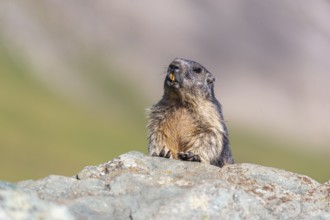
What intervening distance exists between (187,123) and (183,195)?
A: 7280 millimetres

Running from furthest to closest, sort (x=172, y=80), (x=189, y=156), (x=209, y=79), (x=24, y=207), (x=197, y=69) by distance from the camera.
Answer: (x=209, y=79)
(x=197, y=69)
(x=172, y=80)
(x=189, y=156)
(x=24, y=207)

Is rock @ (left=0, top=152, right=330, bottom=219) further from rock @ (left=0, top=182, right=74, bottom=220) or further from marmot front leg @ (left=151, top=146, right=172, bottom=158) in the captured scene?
marmot front leg @ (left=151, top=146, right=172, bottom=158)

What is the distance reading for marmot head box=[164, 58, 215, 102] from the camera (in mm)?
17453

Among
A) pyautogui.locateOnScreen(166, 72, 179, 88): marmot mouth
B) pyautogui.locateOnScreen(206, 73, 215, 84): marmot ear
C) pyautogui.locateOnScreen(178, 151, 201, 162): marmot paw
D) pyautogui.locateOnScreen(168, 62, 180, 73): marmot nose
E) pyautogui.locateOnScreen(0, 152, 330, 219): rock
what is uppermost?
pyautogui.locateOnScreen(206, 73, 215, 84): marmot ear

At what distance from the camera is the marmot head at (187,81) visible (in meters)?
17.5

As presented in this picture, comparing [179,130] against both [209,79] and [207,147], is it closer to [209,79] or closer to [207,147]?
[207,147]

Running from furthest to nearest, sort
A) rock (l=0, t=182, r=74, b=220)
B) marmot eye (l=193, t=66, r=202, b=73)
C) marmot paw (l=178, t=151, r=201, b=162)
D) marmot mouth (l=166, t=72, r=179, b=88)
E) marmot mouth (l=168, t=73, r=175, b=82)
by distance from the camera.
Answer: marmot eye (l=193, t=66, r=202, b=73)
marmot mouth (l=168, t=73, r=175, b=82)
marmot mouth (l=166, t=72, r=179, b=88)
marmot paw (l=178, t=151, r=201, b=162)
rock (l=0, t=182, r=74, b=220)

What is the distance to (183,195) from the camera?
945cm

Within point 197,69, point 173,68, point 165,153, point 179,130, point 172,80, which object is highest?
point 197,69

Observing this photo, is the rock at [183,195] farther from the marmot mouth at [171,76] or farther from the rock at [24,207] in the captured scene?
the marmot mouth at [171,76]

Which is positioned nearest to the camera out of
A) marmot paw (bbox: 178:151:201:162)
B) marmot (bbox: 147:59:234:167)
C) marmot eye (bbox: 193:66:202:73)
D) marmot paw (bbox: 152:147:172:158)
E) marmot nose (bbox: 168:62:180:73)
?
marmot paw (bbox: 178:151:201:162)

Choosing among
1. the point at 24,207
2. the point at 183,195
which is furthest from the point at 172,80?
the point at 24,207

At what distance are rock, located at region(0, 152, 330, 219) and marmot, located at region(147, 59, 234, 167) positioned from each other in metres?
4.36

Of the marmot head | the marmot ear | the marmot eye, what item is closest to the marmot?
the marmot head
